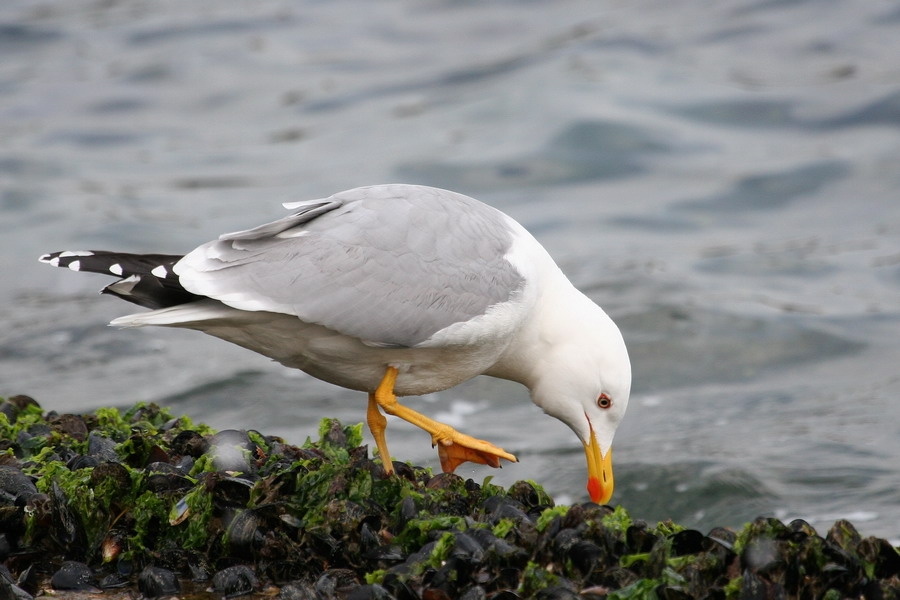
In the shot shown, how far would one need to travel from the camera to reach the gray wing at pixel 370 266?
4727 mm

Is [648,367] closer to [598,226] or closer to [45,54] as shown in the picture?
[598,226]

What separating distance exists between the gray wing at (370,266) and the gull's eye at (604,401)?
72cm

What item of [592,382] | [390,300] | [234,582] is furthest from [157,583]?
[592,382]

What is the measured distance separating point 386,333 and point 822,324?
7.37 meters

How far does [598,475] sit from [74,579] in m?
2.51

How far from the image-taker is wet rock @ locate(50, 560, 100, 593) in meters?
4.11

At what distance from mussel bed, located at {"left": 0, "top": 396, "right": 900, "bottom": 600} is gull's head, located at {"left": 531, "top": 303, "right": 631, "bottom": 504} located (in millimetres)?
653

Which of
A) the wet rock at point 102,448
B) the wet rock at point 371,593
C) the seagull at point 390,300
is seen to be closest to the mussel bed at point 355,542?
the wet rock at point 371,593

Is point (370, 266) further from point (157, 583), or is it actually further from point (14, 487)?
point (14, 487)

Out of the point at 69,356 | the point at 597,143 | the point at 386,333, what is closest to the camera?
the point at 386,333

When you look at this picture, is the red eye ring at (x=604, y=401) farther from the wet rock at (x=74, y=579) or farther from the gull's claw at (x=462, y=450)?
the wet rock at (x=74, y=579)

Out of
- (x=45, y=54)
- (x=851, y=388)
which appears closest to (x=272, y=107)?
(x=45, y=54)

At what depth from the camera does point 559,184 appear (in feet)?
48.2

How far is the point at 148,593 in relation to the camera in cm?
406
